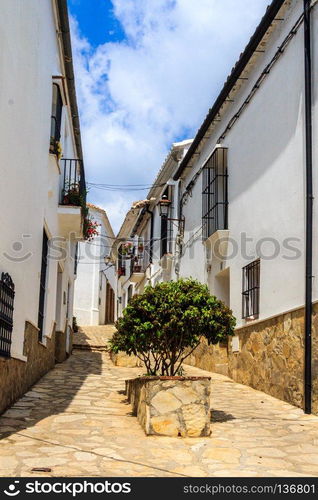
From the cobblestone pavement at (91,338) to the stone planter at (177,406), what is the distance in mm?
9823

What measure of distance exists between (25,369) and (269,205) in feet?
15.0

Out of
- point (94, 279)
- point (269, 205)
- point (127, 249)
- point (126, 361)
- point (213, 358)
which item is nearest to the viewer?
point (269, 205)

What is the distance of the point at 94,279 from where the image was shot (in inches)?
1148

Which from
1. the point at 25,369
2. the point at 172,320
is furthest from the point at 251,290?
the point at 25,369

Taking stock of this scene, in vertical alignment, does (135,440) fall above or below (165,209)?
below

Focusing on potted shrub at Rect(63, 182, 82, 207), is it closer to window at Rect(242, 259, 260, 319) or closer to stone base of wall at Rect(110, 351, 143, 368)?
stone base of wall at Rect(110, 351, 143, 368)

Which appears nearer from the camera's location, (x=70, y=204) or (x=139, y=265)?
(x=70, y=204)

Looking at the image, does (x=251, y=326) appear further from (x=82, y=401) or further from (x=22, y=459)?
(x=22, y=459)

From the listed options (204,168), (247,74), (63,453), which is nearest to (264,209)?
(247,74)

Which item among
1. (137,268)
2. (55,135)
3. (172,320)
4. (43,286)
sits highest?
(55,135)

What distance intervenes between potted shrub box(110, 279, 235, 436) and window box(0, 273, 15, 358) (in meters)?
1.41

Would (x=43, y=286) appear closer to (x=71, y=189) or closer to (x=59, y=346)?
(x=71, y=189)

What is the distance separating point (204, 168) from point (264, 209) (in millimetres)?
3658

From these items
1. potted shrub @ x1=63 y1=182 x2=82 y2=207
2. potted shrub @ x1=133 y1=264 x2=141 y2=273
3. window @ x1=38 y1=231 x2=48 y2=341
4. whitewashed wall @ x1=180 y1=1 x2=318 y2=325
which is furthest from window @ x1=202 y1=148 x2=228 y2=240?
potted shrub @ x1=133 y1=264 x2=141 y2=273
